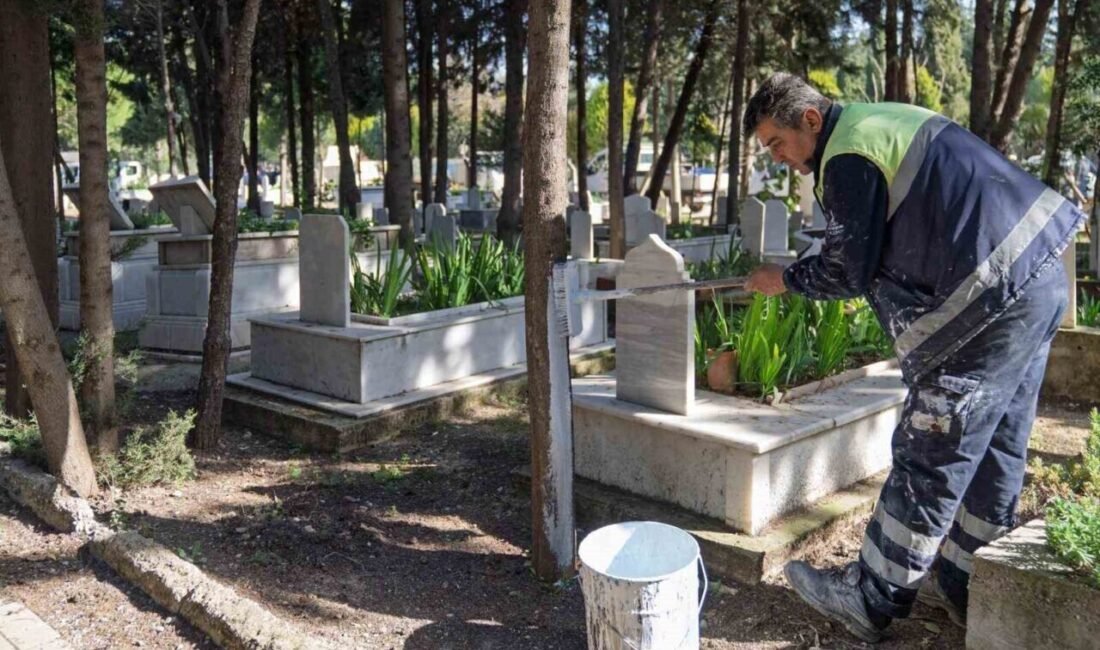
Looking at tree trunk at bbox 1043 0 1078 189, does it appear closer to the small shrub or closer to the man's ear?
the man's ear

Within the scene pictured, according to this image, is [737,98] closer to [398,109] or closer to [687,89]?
[687,89]

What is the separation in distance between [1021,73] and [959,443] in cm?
1033

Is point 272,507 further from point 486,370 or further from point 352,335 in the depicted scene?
point 486,370

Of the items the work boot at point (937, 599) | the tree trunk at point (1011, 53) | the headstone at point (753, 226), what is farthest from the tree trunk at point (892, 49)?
the work boot at point (937, 599)

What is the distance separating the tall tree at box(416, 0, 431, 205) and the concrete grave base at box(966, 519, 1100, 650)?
18.4 m

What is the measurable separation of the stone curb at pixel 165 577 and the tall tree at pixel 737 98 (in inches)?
551

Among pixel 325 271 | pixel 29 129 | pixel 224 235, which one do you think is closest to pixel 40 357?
pixel 224 235

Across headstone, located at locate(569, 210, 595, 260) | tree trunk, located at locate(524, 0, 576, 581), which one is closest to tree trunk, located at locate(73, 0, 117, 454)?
tree trunk, located at locate(524, 0, 576, 581)

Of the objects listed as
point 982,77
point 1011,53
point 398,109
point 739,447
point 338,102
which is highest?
point 1011,53

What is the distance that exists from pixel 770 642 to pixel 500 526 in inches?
70.4

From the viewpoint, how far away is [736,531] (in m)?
4.73

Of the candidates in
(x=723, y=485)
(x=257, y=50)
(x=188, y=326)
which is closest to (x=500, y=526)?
(x=723, y=485)

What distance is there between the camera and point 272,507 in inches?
221

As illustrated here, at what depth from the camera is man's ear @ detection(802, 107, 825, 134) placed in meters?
3.77
